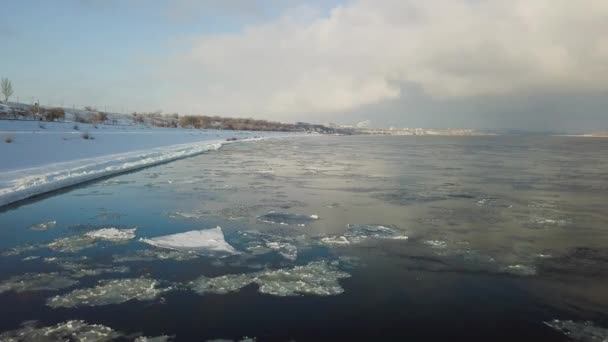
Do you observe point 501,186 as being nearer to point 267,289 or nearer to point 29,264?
point 267,289

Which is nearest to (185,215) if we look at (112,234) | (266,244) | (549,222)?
(112,234)

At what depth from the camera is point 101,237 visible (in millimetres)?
7730

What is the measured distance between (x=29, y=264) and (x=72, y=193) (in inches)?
294

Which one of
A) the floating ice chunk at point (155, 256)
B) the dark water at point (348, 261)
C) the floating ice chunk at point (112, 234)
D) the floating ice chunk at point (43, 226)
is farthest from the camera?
the floating ice chunk at point (43, 226)

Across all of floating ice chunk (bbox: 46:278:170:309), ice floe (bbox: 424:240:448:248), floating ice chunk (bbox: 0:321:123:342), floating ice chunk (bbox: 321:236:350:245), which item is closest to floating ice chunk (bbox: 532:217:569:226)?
ice floe (bbox: 424:240:448:248)

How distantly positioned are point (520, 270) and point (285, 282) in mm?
3200

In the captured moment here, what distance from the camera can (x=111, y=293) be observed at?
5148mm

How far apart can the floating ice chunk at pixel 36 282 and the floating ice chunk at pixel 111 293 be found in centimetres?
34

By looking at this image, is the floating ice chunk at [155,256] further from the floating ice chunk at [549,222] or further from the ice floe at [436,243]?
the floating ice chunk at [549,222]

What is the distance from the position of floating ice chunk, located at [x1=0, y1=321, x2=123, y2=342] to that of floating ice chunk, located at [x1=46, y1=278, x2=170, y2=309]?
501 millimetres

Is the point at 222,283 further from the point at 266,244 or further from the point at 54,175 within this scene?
the point at 54,175

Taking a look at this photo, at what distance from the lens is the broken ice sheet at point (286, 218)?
9.00m

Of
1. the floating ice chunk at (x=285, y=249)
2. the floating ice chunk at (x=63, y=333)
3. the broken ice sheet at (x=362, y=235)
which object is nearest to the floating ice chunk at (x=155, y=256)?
the floating ice chunk at (x=285, y=249)

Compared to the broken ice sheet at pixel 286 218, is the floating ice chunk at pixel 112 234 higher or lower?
lower
